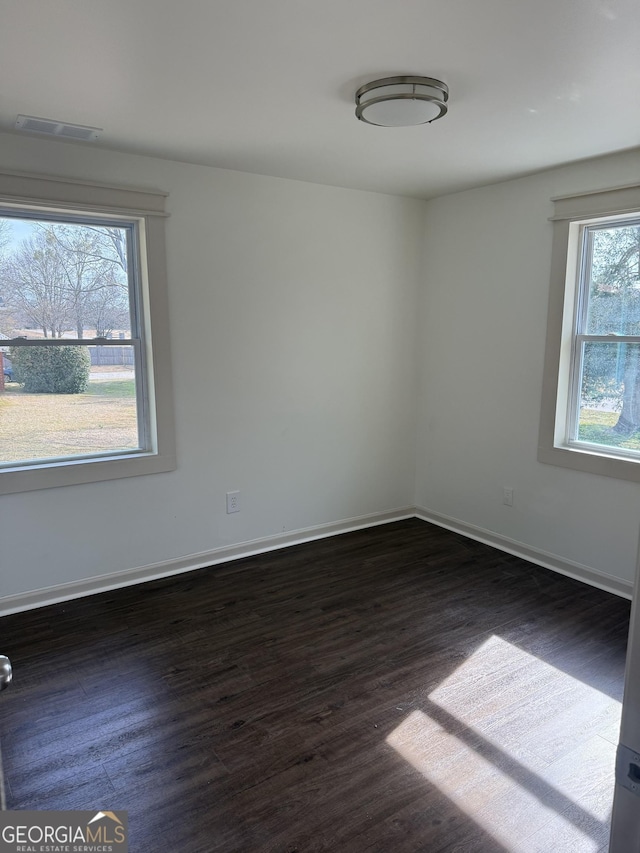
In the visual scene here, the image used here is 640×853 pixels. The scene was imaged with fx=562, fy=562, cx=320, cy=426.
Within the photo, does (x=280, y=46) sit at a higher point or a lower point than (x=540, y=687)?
higher

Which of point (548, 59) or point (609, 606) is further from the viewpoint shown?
point (609, 606)

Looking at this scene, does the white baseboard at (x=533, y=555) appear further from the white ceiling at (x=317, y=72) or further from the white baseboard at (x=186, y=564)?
the white ceiling at (x=317, y=72)

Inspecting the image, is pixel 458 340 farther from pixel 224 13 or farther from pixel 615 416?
pixel 224 13

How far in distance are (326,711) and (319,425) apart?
6.98 feet

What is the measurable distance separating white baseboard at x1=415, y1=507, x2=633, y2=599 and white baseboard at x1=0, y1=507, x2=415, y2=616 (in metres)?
0.31

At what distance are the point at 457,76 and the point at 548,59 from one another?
1.04ft

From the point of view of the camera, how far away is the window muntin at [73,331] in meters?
2.95

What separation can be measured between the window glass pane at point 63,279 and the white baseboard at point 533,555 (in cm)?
270

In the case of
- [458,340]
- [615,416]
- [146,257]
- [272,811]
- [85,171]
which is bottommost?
[272,811]

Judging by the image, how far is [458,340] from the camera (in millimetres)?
4148

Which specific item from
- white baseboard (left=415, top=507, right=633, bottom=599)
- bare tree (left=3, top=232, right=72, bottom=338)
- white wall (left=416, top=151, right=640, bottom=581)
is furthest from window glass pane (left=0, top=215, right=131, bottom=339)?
white baseboard (left=415, top=507, right=633, bottom=599)

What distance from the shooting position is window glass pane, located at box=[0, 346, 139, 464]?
9.79ft

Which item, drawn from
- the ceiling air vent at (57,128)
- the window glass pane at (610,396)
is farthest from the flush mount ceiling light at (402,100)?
the window glass pane at (610,396)

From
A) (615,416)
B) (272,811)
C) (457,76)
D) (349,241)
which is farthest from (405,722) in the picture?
(349,241)
